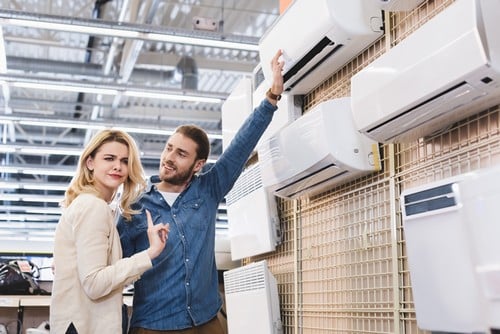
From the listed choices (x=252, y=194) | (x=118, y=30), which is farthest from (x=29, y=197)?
(x=252, y=194)

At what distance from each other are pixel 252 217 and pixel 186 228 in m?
0.97

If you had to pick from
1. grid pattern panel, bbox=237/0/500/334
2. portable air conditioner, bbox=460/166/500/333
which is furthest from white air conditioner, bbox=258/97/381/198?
portable air conditioner, bbox=460/166/500/333

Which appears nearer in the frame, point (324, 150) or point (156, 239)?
point (156, 239)

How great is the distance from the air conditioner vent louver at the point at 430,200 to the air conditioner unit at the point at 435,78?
0.26 metres

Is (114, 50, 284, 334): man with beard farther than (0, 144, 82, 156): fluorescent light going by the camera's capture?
No

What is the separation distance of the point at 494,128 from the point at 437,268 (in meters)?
0.44

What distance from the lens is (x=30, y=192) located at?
13.6m

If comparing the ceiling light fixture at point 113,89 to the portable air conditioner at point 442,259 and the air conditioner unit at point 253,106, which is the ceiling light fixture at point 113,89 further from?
the portable air conditioner at point 442,259

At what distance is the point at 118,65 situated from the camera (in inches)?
366

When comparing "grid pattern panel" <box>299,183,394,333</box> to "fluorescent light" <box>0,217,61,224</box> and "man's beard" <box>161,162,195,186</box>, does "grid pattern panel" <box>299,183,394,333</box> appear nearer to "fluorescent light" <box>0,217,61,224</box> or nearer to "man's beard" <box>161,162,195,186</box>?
"man's beard" <box>161,162,195,186</box>

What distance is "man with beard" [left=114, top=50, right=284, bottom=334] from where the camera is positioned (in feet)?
8.51

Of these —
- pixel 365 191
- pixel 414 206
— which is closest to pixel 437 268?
pixel 414 206

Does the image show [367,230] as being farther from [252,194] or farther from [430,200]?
[252,194]

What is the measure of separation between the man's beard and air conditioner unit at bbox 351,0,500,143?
836 mm
